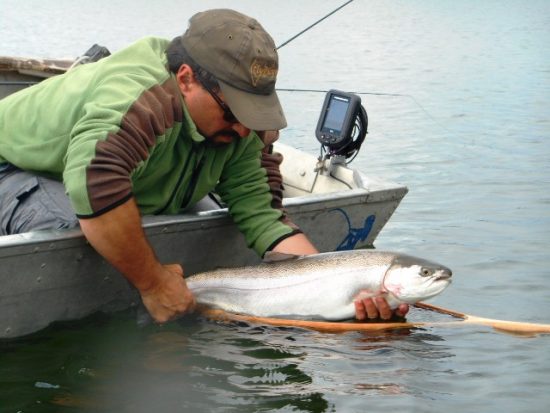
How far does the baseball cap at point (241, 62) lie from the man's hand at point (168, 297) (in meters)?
0.85

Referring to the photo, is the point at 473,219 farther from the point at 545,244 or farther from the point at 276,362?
the point at 276,362

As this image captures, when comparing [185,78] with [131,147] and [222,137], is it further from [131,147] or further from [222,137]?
[131,147]

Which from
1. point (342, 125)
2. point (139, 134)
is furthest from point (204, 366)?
point (342, 125)

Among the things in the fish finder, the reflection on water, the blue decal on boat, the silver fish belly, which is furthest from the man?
the fish finder

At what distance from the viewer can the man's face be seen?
512cm

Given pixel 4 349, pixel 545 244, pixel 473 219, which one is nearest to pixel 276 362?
pixel 4 349

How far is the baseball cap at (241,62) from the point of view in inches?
197

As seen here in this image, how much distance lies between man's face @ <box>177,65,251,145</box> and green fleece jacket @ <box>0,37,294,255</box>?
4 centimetres

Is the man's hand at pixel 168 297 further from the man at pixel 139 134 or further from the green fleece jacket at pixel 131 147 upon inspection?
the green fleece jacket at pixel 131 147

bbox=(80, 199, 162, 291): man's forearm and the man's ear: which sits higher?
the man's ear

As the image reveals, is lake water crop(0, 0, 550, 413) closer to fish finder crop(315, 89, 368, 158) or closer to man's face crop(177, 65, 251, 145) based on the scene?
man's face crop(177, 65, 251, 145)

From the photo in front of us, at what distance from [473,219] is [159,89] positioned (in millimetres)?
5432

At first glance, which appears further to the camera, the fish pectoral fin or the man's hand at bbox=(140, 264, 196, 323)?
the fish pectoral fin

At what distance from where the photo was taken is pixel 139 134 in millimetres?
4879
